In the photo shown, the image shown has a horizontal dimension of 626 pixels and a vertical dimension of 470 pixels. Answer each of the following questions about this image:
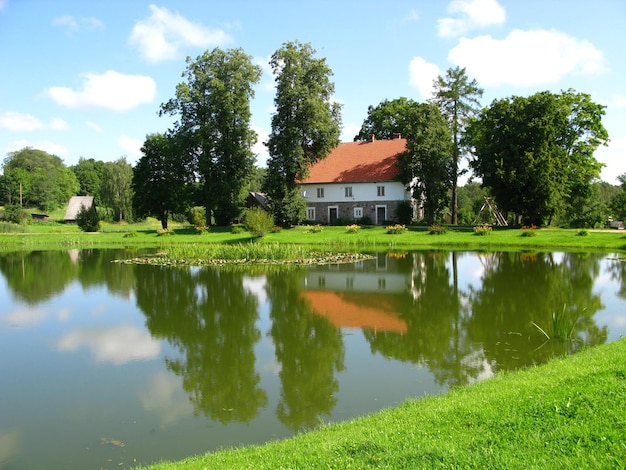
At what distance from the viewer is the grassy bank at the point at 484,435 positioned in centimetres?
445

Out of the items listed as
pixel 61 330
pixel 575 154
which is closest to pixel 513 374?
pixel 61 330

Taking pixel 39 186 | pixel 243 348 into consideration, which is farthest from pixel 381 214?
pixel 39 186

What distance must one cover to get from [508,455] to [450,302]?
10128mm

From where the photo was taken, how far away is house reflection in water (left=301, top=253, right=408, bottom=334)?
494 inches

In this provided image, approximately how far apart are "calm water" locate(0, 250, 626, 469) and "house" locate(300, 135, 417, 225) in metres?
24.1

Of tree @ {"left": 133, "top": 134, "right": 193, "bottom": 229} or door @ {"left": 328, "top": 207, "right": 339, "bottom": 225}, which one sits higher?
tree @ {"left": 133, "top": 134, "right": 193, "bottom": 229}

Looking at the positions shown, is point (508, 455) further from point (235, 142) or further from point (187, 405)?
point (235, 142)

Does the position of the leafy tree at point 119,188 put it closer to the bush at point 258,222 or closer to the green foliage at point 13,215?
the green foliage at point 13,215

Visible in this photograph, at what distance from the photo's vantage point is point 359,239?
1350 inches

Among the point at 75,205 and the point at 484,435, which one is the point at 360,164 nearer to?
the point at 75,205

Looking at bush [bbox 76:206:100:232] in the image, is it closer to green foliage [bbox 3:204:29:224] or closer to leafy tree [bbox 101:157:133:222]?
green foliage [bbox 3:204:29:224]

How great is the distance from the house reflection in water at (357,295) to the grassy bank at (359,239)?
9262 mm

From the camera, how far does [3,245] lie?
3956 centimetres

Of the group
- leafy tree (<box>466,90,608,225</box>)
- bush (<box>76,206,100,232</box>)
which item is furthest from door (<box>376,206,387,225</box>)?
bush (<box>76,206,100,232</box>)
